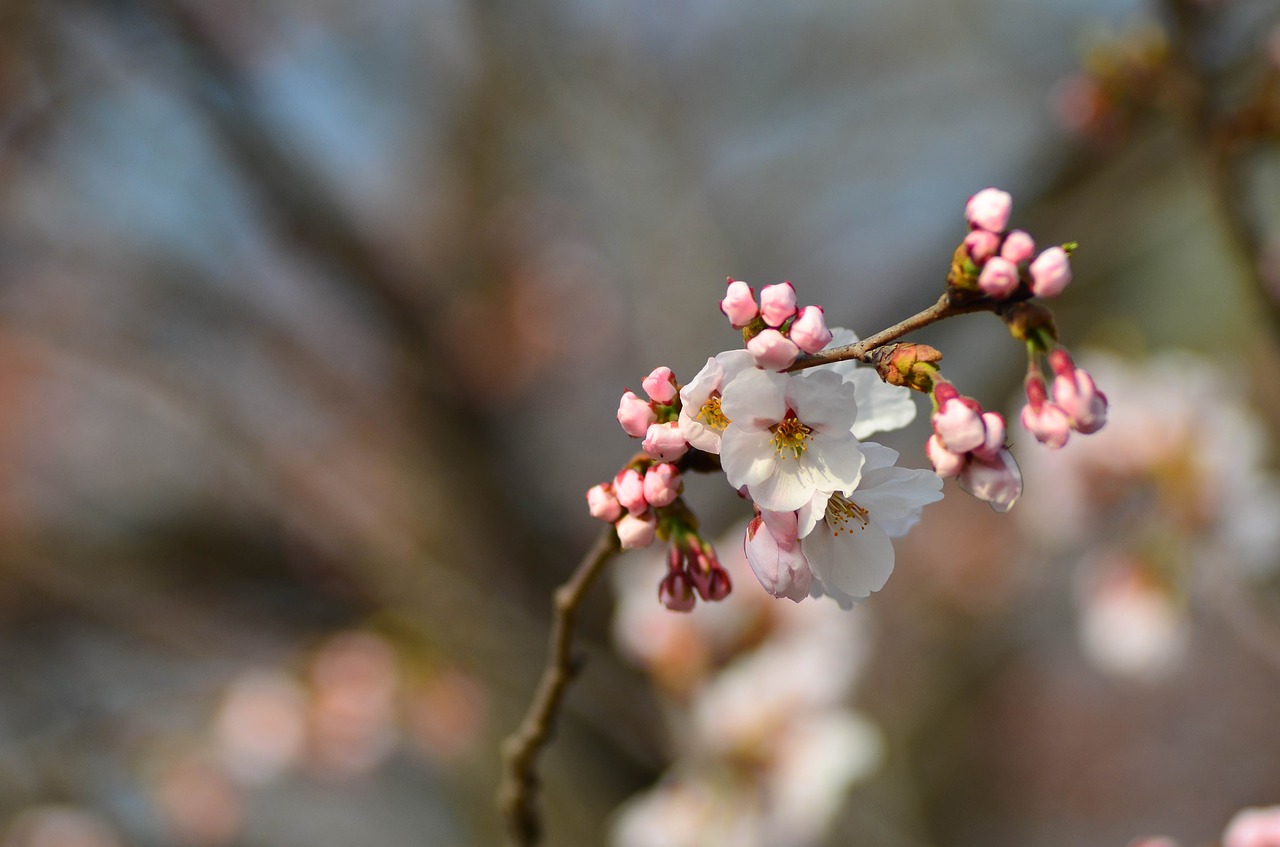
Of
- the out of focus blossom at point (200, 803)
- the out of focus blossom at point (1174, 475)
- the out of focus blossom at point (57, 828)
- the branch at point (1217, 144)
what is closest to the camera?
the branch at point (1217, 144)

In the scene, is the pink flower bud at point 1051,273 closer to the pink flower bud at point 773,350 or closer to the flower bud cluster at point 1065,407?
the flower bud cluster at point 1065,407

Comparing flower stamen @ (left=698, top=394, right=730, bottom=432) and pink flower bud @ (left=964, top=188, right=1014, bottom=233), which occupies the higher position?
pink flower bud @ (left=964, top=188, right=1014, bottom=233)

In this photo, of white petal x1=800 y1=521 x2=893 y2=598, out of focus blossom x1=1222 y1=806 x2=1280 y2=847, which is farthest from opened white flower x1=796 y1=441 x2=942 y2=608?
out of focus blossom x1=1222 y1=806 x2=1280 y2=847

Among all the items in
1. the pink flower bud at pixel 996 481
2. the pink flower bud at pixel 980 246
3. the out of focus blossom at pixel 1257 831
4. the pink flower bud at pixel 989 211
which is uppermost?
the pink flower bud at pixel 989 211

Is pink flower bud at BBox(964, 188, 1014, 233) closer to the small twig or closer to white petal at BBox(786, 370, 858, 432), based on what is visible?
white petal at BBox(786, 370, 858, 432)

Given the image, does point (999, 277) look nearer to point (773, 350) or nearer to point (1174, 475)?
point (773, 350)

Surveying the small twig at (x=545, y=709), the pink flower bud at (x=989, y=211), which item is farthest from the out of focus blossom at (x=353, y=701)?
the pink flower bud at (x=989, y=211)
